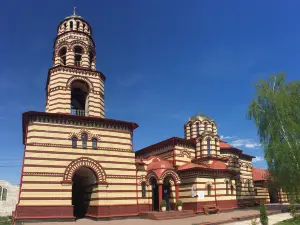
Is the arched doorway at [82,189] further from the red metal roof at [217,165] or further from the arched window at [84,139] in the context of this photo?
the red metal roof at [217,165]

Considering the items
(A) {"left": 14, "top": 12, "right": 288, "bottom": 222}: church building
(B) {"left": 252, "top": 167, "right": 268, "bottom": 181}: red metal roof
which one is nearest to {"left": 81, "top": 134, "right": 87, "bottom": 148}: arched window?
(A) {"left": 14, "top": 12, "right": 288, "bottom": 222}: church building

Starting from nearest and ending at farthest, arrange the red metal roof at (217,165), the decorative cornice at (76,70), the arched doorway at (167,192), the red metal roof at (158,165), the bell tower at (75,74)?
the bell tower at (75,74) → the decorative cornice at (76,70) → the red metal roof at (158,165) → the arched doorway at (167,192) → the red metal roof at (217,165)

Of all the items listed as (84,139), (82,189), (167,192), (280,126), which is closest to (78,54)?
(84,139)

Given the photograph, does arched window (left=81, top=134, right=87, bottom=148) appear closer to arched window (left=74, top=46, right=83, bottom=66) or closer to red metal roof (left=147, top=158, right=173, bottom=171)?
red metal roof (left=147, top=158, right=173, bottom=171)

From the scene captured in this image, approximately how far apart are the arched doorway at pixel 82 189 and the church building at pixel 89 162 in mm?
73

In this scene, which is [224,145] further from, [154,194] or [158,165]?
[158,165]

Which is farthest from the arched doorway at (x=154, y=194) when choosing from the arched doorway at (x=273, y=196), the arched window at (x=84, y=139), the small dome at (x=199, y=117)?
the arched doorway at (x=273, y=196)

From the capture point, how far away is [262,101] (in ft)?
78.9

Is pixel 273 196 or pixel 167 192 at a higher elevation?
pixel 167 192

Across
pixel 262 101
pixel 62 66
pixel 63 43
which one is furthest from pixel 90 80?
pixel 262 101

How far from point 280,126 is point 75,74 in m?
16.7

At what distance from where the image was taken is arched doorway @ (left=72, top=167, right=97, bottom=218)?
72.1 feet

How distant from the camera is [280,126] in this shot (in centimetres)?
2212

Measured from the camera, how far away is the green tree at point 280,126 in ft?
68.3
